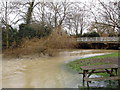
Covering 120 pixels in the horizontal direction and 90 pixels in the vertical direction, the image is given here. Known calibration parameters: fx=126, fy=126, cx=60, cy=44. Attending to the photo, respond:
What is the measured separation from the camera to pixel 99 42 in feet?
70.1

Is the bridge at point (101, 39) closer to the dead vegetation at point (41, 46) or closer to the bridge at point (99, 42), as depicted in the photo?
the bridge at point (99, 42)

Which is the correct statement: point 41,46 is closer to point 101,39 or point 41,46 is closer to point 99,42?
point 99,42

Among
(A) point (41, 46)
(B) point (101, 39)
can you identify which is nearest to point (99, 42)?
(B) point (101, 39)

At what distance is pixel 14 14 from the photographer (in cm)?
1455

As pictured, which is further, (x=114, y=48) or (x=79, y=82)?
(x=114, y=48)

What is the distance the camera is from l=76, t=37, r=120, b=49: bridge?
20541 mm

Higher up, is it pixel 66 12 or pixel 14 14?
pixel 66 12

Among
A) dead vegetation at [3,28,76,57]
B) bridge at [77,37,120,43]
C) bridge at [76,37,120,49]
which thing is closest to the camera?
dead vegetation at [3,28,76,57]

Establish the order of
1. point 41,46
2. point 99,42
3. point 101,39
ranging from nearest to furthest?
point 41,46 → point 101,39 → point 99,42

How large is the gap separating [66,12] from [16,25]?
30.0ft

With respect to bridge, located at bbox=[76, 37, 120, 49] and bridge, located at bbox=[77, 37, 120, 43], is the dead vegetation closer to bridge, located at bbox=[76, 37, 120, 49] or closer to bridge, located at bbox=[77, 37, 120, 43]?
bridge, located at bbox=[76, 37, 120, 49]

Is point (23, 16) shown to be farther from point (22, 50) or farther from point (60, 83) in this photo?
point (60, 83)

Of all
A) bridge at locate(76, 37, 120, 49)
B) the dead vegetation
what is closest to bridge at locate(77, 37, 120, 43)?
bridge at locate(76, 37, 120, 49)

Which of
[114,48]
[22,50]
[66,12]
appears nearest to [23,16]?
[22,50]
